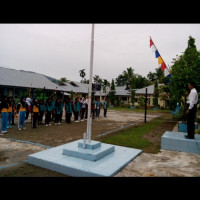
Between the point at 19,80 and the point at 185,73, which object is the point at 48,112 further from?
the point at 19,80

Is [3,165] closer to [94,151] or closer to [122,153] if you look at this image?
[94,151]

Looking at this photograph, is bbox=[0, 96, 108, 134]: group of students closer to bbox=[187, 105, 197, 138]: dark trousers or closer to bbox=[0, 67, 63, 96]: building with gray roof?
bbox=[187, 105, 197, 138]: dark trousers

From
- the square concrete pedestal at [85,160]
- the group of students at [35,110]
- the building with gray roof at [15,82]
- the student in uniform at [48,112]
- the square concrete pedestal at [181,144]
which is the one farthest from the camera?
the building with gray roof at [15,82]

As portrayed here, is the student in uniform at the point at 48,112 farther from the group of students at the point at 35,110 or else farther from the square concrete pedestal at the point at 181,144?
the square concrete pedestal at the point at 181,144

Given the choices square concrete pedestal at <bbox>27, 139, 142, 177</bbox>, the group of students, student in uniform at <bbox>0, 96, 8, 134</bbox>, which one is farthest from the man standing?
student in uniform at <bbox>0, 96, 8, 134</bbox>

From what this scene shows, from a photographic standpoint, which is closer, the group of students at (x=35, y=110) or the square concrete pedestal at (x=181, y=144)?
the square concrete pedestal at (x=181, y=144)

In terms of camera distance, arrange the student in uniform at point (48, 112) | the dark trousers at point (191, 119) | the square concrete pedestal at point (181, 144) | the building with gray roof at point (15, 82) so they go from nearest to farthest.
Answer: the square concrete pedestal at point (181, 144) → the dark trousers at point (191, 119) → the student in uniform at point (48, 112) → the building with gray roof at point (15, 82)

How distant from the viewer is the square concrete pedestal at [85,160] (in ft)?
13.6

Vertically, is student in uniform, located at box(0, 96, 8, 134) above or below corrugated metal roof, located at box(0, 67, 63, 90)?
below

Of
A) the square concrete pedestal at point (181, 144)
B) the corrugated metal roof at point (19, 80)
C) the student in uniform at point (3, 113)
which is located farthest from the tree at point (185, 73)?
the corrugated metal roof at point (19, 80)

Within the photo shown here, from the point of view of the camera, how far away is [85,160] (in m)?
4.77

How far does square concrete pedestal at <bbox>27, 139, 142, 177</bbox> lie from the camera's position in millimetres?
4160

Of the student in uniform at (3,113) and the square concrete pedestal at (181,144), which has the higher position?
the student in uniform at (3,113)

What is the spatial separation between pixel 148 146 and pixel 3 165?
514cm
